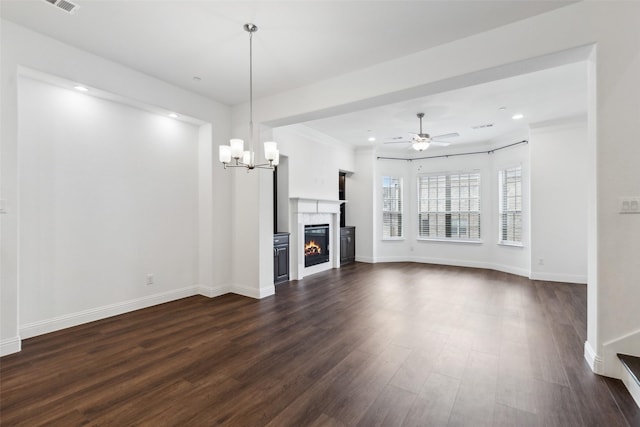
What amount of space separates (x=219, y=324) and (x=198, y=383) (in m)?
1.29

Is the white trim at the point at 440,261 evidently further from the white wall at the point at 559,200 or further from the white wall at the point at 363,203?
the white wall at the point at 559,200

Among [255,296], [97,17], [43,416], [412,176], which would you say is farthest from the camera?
[412,176]

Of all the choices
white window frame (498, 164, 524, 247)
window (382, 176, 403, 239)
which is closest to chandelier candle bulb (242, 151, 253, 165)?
window (382, 176, 403, 239)

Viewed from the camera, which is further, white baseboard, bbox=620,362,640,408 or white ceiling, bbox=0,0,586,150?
white ceiling, bbox=0,0,586,150

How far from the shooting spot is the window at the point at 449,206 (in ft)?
25.2

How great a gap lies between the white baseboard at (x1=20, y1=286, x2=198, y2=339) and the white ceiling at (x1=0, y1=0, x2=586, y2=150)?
3099 mm

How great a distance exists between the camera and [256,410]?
2.02 metres

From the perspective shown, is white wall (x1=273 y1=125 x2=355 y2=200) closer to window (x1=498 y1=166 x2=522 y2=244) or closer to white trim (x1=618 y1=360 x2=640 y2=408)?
window (x1=498 y1=166 x2=522 y2=244)

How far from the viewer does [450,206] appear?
315 inches

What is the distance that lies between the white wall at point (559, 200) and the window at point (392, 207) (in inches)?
125

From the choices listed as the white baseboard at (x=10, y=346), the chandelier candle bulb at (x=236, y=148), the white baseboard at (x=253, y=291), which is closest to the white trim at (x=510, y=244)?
the white baseboard at (x=253, y=291)

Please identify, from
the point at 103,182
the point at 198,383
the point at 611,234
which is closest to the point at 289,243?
the point at 103,182

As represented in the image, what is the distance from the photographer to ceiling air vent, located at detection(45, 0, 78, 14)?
2560 mm

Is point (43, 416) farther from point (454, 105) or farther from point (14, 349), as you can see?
point (454, 105)
